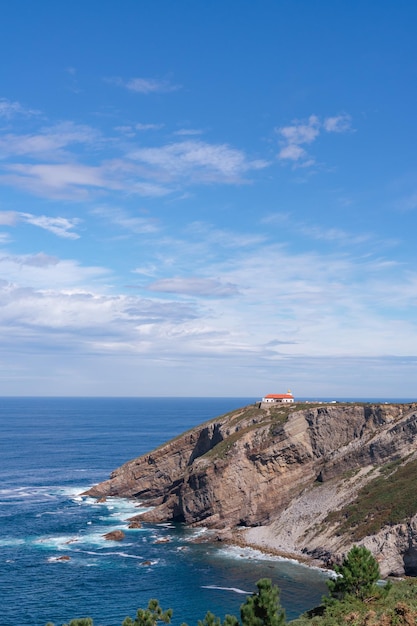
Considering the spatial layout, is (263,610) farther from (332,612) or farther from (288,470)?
(288,470)

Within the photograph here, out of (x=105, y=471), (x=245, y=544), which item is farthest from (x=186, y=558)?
(x=105, y=471)

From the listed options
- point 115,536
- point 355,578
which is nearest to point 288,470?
point 115,536

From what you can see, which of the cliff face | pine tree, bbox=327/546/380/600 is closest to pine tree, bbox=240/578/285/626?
pine tree, bbox=327/546/380/600

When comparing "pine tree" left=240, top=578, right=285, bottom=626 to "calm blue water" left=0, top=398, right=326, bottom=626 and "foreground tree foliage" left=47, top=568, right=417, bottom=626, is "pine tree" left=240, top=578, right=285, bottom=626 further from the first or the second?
"calm blue water" left=0, top=398, right=326, bottom=626

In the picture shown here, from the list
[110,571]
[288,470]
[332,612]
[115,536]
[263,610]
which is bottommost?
[110,571]

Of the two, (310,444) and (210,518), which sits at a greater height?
(310,444)

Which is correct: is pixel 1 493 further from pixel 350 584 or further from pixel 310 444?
pixel 350 584
